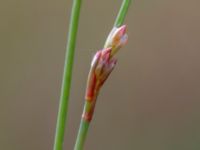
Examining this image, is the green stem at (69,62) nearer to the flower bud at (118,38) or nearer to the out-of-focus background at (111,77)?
the flower bud at (118,38)

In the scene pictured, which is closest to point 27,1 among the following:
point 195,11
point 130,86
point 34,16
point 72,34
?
point 34,16

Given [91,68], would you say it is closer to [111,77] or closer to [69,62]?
[69,62]

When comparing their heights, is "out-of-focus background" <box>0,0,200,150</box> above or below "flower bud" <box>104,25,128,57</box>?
below

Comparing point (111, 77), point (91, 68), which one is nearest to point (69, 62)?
point (91, 68)

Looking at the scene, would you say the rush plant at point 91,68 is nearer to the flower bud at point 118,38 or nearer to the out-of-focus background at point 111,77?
the flower bud at point 118,38

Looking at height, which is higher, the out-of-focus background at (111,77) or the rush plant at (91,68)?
the rush plant at (91,68)

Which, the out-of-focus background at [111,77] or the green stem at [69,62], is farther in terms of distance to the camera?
the out-of-focus background at [111,77]

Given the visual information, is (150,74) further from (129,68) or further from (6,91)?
(6,91)

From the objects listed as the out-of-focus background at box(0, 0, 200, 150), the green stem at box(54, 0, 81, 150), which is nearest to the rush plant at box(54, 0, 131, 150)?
the green stem at box(54, 0, 81, 150)

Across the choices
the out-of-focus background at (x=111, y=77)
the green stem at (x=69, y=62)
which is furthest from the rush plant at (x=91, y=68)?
the out-of-focus background at (x=111, y=77)

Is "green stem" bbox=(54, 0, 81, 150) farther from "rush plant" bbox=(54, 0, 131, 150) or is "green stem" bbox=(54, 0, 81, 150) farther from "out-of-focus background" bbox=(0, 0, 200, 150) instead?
"out-of-focus background" bbox=(0, 0, 200, 150)

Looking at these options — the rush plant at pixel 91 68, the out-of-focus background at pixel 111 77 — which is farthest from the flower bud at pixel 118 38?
the out-of-focus background at pixel 111 77
